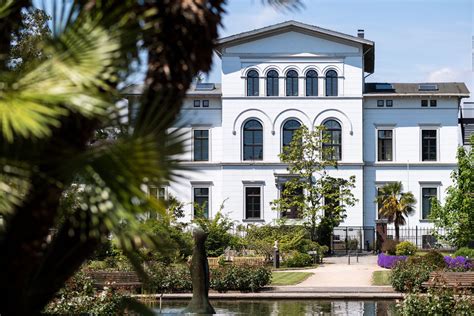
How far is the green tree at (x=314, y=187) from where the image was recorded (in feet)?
170

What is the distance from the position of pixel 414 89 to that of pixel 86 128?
55.3 metres

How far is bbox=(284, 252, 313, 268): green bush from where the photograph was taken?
39125 mm

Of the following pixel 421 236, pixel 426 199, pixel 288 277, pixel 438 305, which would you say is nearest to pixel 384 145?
pixel 426 199

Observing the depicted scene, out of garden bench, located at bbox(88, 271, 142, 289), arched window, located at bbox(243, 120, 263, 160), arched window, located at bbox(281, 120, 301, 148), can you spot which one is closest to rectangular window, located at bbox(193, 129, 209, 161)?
arched window, located at bbox(243, 120, 263, 160)

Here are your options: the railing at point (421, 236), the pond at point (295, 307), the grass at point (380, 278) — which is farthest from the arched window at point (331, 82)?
the pond at point (295, 307)

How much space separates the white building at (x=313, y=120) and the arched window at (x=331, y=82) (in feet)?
0.21

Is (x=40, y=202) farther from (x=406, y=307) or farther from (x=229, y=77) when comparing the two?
(x=229, y=77)

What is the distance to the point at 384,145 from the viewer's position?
2297 inches

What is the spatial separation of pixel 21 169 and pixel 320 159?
162 ft

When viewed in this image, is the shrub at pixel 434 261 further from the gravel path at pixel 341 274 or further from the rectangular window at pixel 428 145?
the rectangular window at pixel 428 145

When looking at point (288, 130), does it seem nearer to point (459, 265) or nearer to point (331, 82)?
point (331, 82)

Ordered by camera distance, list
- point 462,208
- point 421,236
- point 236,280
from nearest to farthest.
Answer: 1. point 236,280
2. point 462,208
3. point 421,236

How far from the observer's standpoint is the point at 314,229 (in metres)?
51.0

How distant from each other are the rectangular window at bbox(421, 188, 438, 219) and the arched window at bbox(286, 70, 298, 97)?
1045cm
